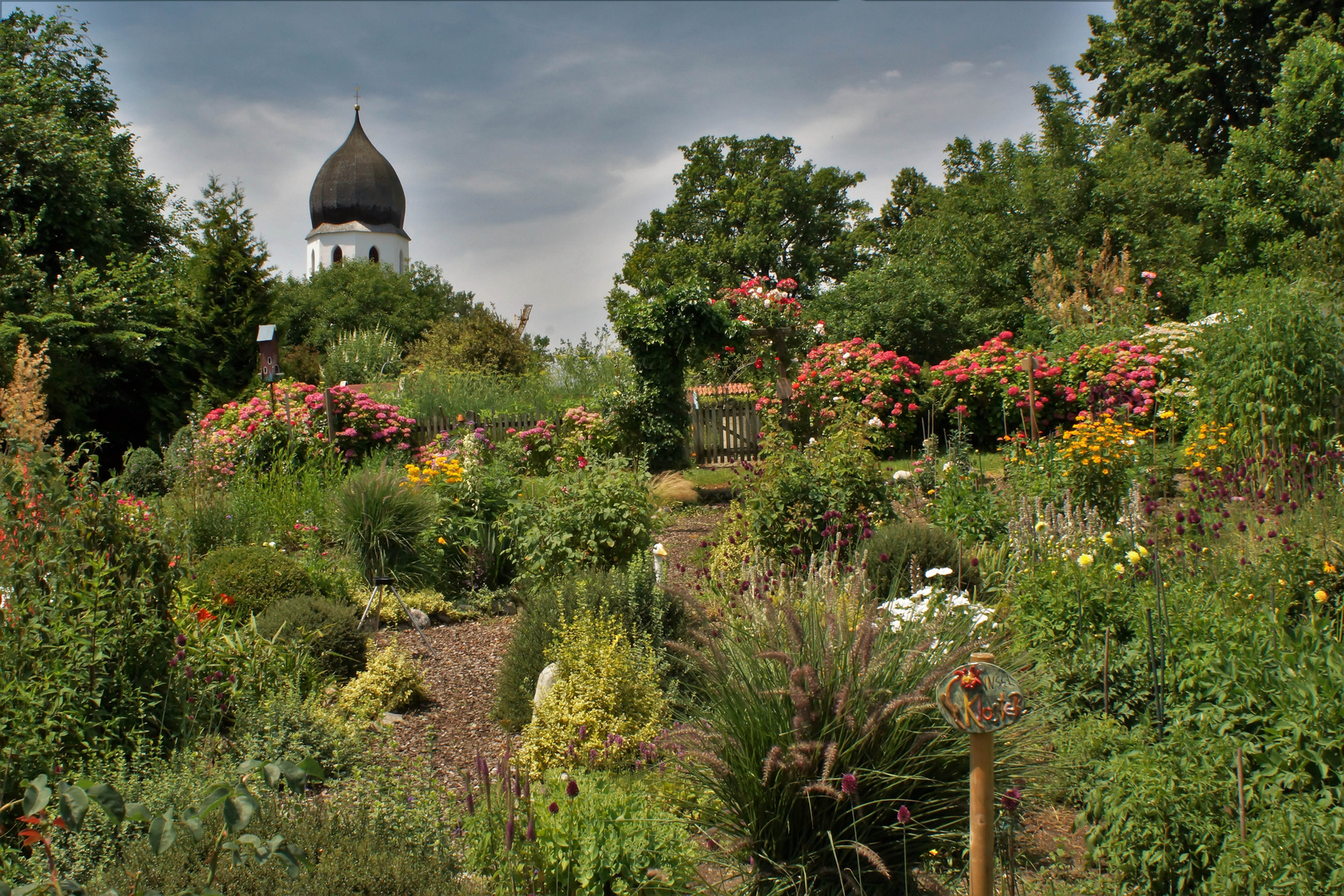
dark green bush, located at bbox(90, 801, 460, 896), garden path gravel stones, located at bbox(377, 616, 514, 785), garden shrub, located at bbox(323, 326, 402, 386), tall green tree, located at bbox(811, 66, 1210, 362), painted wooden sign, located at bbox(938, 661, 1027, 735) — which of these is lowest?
garden path gravel stones, located at bbox(377, 616, 514, 785)

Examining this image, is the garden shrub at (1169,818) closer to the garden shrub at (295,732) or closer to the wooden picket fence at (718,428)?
the garden shrub at (295,732)

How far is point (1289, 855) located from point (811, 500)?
3825 millimetres

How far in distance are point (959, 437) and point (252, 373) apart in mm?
13635

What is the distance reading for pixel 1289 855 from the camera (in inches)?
83.7

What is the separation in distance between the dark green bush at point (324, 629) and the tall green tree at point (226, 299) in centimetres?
1241

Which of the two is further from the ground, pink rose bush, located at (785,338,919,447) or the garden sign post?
pink rose bush, located at (785,338,919,447)

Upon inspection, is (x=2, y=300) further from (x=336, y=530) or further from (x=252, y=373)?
(x=336, y=530)

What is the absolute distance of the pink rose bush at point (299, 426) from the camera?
10344 mm

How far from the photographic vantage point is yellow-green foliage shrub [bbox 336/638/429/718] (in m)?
→ 4.05

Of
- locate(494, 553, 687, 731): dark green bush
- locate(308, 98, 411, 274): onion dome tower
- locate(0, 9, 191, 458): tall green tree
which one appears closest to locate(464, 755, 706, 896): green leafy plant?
locate(494, 553, 687, 731): dark green bush

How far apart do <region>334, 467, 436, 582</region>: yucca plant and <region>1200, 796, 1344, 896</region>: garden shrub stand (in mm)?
5274

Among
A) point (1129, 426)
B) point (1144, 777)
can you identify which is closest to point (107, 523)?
point (1144, 777)

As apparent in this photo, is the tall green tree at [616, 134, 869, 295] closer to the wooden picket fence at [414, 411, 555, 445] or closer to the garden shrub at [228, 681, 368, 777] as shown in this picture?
the wooden picket fence at [414, 411, 555, 445]

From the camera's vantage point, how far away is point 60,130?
53.6ft
